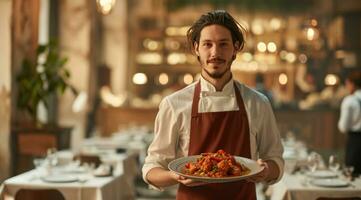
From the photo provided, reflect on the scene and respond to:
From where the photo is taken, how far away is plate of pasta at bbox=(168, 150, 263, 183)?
2102 mm

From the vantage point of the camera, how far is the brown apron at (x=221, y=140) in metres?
2.28

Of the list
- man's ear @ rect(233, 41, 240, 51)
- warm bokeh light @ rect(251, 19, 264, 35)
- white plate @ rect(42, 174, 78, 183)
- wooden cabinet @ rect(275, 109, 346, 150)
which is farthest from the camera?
warm bokeh light @ rect(251, 19, 264, 35)

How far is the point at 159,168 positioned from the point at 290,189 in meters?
2.46

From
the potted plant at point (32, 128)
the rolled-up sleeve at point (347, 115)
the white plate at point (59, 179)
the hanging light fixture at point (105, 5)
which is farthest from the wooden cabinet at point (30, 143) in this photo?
the rolled-up sleeve at point (347, 115)

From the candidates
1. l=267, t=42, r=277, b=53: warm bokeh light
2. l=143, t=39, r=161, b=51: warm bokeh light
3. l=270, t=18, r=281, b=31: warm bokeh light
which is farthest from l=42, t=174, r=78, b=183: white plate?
l=270, t=18, r=281, b=31: warm bokeh light

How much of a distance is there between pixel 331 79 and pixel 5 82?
8.19 m

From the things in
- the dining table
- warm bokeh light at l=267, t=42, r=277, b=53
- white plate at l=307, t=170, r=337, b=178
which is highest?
warm bokeh light at l=267, t=42, r=277, b=53

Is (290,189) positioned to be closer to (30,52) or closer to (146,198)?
(146,198)

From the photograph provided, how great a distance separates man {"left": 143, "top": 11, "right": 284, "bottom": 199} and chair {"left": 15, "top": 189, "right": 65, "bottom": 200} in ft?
6.11

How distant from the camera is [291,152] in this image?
6660mm

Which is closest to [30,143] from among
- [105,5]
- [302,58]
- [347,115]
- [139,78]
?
[105,5]

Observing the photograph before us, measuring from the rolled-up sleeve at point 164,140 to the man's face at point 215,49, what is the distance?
9.0 inches

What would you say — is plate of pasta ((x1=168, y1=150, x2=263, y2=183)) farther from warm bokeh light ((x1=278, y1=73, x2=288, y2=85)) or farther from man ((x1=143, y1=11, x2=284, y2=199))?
warm bokeh light ((x1=278, y1=73, x2=288, y2=85))

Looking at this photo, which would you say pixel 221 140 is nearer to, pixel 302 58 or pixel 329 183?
pixel 329 183
